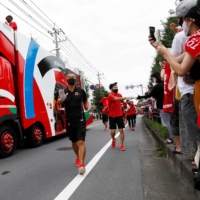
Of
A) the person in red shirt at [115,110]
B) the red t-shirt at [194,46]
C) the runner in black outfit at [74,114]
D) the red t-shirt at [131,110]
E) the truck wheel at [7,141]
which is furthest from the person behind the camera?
the red t-shirt at [131,110]

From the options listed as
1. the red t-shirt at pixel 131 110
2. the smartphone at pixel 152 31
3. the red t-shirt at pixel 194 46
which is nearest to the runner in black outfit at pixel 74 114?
the smartphone at pixel 152 31

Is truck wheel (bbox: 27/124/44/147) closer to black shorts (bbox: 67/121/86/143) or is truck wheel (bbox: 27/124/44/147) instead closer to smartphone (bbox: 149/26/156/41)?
black shorts (bbox: 67/121/86/143)

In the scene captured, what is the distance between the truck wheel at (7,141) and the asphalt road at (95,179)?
1.16 feet

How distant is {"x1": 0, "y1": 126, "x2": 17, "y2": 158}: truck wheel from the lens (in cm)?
621

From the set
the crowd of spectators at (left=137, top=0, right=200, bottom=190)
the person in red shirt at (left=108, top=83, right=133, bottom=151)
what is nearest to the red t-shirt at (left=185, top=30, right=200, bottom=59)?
the crowd of spectators at (left=137, top=0, right=200, bottom=190)

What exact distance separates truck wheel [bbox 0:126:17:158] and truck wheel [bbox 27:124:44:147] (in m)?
0.92

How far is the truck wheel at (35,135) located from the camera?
7.60m

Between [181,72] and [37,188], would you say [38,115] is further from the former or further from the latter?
[181,72]

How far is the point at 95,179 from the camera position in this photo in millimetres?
4047

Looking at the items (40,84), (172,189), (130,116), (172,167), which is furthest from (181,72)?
(130,116)

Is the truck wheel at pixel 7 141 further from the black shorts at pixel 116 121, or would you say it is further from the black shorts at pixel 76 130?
the black shorts at pixel 116 121

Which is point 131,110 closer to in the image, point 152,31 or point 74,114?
point 74,114

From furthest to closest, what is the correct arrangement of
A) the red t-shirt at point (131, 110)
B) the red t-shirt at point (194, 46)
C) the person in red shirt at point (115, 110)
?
the red t-shirt at point (131, 110) → the person in red shirt at point (115, 110) → the red t-shirt at point (194, 46)

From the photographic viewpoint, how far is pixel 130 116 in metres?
14.2
